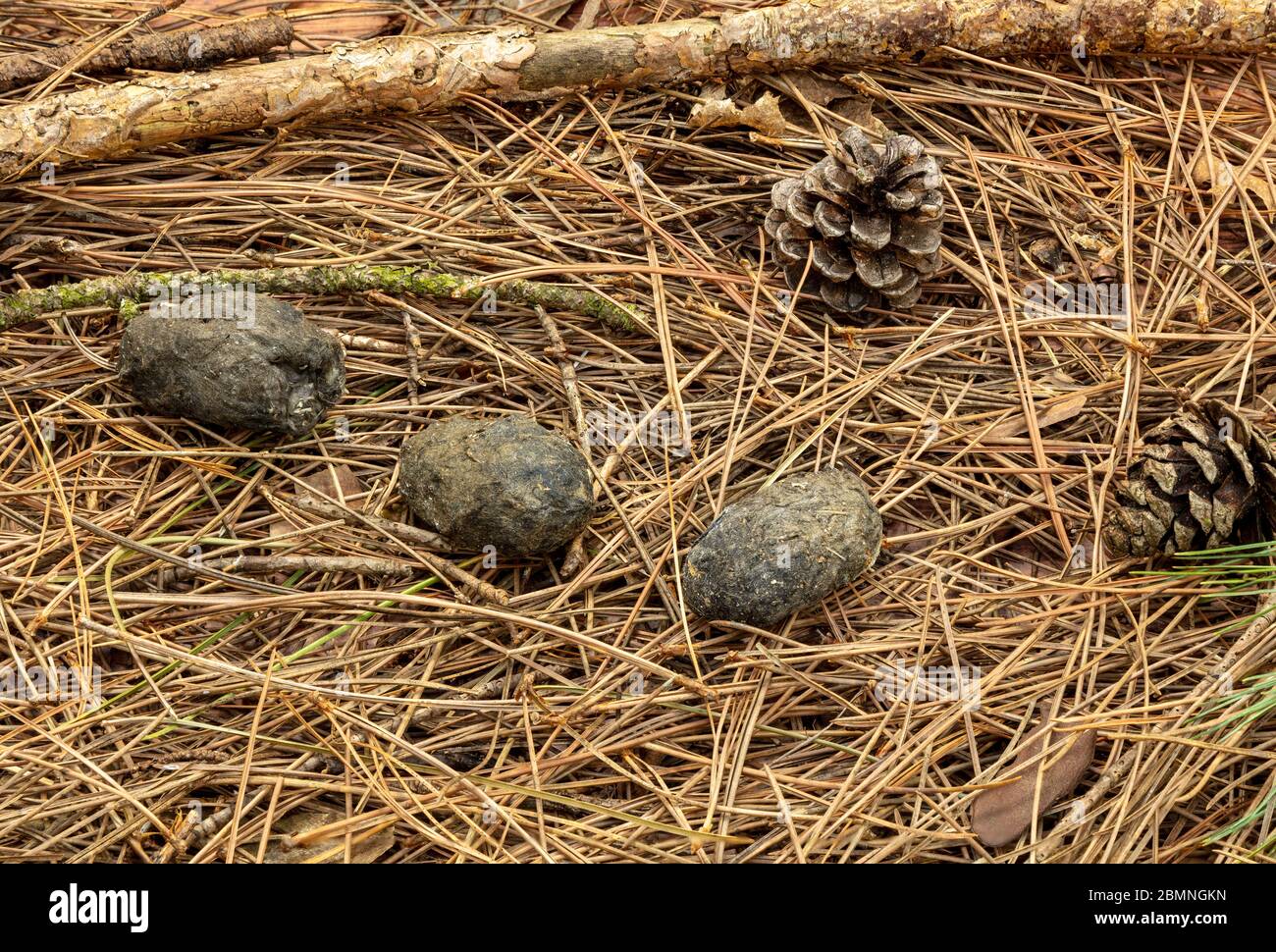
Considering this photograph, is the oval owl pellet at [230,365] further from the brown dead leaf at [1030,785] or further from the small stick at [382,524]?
the brown dead leaf at [1030,785]

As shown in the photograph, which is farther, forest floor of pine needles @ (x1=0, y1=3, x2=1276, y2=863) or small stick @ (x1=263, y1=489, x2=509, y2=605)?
small stick @ (x1=263, y1=489, x2=509, y2=605)

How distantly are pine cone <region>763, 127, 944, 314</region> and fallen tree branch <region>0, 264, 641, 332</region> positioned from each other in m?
0.50

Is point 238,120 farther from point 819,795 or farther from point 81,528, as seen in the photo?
point 819,795

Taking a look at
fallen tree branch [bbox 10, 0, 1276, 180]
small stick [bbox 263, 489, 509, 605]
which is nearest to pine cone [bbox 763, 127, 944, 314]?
fallen tree branch [bbox 10, 0, 1276, 180]

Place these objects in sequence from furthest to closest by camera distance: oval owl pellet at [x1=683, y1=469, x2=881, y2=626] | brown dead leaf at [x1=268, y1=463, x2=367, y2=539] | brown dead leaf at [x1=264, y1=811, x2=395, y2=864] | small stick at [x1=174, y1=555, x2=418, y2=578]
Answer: brown dead leaf at [x1=268, y1=463, x2=367, y2=539] → small stick at [x1=174, y1=555, x2=418, y2=578] → oval owl pellet at [x1=683, y1=469, x2=881, y2=626] → brown dead leaf at [x1=264, y1=811, x2=395, y2=864]

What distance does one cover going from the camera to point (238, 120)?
2.71 m

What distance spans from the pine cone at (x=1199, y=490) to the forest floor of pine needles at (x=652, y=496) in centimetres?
10

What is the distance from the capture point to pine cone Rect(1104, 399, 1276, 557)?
2307mm

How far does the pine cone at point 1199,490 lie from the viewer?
231cm

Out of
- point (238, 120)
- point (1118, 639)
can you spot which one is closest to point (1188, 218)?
point (1118, 639)

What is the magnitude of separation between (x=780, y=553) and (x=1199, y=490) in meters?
0.98

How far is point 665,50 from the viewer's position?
2.75 meters

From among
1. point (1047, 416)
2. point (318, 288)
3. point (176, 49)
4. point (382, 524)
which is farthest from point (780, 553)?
point (176, 49)

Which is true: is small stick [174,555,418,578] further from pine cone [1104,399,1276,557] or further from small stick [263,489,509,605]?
pine cone [1104,399,1276,557]
